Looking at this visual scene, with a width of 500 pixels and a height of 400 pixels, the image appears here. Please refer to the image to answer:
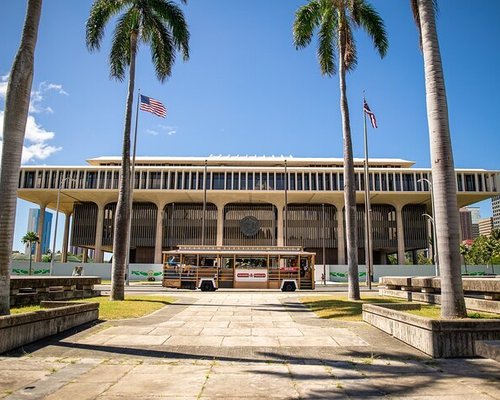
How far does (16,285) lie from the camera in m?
15.0

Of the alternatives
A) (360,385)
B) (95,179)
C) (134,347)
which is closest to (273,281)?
(134,347)

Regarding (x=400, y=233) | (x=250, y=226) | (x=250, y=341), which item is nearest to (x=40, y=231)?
(x=250, y=226)

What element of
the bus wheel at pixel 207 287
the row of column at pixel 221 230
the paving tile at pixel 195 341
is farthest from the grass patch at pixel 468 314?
the row of column at pixel 221 230

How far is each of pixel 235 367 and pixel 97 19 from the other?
1813 centimetres

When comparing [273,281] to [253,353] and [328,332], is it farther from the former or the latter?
[253,353]

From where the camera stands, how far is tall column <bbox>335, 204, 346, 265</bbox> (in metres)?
62.3

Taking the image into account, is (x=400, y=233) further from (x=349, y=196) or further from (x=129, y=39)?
(x=129, y=39)

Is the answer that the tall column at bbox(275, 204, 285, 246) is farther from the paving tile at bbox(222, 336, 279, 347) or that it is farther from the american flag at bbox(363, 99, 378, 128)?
the paving tile at bbox(222, 336, 279, 347)

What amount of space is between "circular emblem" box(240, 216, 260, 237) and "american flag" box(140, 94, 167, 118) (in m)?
33.6

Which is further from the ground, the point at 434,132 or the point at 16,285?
the point at 434,132

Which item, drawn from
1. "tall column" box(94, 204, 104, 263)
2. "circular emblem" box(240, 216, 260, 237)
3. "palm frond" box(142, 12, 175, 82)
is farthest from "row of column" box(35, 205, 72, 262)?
"palm frond" box(142, 12, 175, 82)

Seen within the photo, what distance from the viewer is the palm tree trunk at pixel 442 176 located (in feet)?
28.0

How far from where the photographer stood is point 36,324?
8.69m

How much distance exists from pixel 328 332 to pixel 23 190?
60070mm
